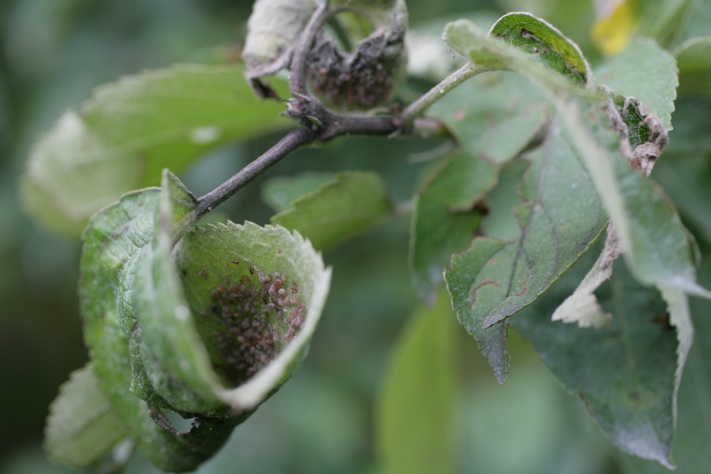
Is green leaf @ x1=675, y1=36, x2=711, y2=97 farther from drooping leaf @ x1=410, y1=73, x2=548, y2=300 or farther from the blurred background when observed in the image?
the blurred background

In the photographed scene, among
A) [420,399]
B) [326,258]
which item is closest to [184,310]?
[420,399]

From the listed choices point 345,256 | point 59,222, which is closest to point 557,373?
point 59,222

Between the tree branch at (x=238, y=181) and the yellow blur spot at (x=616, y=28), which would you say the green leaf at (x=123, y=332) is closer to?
the tree branch at (x=238, y=181)

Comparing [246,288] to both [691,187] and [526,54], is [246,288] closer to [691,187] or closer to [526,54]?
[526,54]

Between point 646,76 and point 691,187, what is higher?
point 646,76

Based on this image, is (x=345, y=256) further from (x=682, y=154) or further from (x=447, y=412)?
(x=682, y=154)
